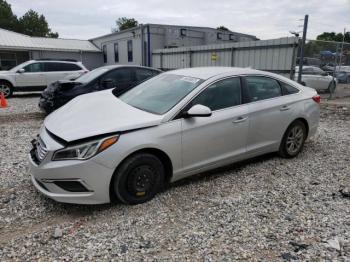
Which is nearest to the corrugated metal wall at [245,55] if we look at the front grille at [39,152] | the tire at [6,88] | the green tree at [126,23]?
the tire at [6,88]

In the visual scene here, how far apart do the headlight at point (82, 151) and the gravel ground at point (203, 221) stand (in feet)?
2.29

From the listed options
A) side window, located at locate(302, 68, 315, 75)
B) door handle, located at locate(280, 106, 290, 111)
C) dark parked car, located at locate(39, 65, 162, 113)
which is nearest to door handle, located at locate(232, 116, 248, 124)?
door handle, located at locate(280, 106, 290, 111)

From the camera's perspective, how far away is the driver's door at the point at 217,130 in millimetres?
3753

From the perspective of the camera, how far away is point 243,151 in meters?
4.36

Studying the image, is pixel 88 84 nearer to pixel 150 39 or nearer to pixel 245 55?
pixel 245 55

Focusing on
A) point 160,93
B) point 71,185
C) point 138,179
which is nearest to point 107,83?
point 160,93

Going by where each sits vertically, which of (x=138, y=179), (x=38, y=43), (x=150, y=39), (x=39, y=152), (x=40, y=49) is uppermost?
(x=150, y=39)

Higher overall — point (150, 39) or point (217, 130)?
point (150, 39)

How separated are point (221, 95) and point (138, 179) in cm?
164

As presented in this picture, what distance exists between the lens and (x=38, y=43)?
26.7m

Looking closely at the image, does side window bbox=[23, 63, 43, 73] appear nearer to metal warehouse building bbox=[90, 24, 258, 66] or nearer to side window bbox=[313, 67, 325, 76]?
metal warehouse building bbox=[90, 24, 258, 66]

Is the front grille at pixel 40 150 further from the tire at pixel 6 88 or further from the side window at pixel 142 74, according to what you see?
the tire at pixel 6 88

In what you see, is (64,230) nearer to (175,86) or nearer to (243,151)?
(175,86)

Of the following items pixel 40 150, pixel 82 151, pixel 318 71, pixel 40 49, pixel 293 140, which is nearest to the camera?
pixel 82 151
